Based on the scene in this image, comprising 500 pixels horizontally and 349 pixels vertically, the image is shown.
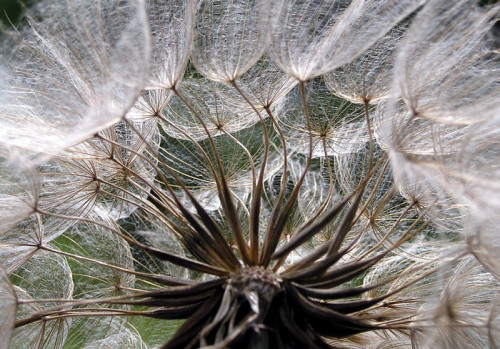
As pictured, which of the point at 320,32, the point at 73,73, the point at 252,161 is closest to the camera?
the point at 73,73

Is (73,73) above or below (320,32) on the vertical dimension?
below

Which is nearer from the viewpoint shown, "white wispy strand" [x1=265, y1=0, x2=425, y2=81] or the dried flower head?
the dried flower head

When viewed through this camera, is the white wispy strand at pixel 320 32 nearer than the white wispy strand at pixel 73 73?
No

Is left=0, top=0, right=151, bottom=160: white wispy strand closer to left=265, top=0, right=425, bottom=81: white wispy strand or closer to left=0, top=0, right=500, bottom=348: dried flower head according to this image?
left=0, top=0, right=500, bottom=348: dried flower head

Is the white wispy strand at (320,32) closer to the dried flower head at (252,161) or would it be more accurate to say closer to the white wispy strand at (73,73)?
the dried flower head at (252,161)

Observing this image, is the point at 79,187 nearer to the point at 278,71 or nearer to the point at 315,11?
the point at 278,71

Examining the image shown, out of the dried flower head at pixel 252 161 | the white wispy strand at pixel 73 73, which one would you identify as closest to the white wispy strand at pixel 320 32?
the dried flower head at pixel 252 161

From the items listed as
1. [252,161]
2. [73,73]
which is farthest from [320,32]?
[73,73]

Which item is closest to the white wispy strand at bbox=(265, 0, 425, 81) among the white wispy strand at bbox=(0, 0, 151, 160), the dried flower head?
the dried flower head

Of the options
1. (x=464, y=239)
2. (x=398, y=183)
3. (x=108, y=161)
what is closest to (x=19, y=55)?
(x=108, y=161)

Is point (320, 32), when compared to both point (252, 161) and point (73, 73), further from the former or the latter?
point (73, 73)

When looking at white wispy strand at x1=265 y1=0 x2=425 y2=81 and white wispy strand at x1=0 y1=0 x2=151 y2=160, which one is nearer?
white wispy strand at x1=0 y1=0 x2=151 y2=160
